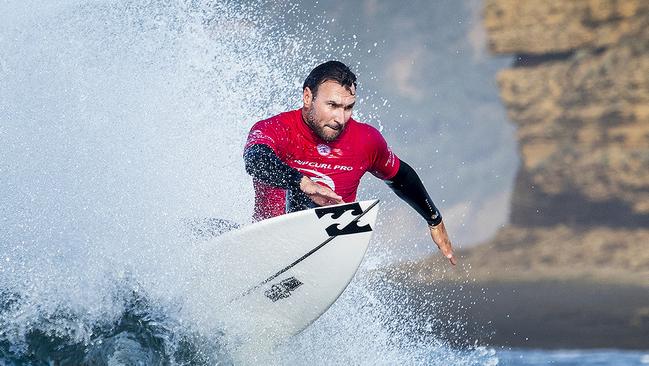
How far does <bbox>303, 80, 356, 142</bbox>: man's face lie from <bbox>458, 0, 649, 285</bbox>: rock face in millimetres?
8615

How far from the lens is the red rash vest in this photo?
14.9 ft

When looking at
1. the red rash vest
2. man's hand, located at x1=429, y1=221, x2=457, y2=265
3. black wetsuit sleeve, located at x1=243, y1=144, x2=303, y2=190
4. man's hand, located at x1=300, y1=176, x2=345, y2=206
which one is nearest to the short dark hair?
the red rash vest

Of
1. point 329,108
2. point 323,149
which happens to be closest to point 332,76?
point 329,108

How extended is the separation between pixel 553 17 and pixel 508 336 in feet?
15.8

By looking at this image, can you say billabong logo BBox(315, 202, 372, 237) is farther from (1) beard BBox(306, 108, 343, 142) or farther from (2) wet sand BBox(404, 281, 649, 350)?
(2) wet sand BBox(404, 281, 649, 350)

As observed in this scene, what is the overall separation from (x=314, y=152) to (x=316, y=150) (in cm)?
1

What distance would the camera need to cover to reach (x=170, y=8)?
717cm

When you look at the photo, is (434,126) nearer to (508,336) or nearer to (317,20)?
(317,20)

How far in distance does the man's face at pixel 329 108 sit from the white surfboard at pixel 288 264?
0.42 metres

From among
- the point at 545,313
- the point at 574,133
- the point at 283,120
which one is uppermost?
the point at 283,120

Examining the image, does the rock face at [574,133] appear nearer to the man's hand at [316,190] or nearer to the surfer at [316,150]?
the surfer at [316,150]

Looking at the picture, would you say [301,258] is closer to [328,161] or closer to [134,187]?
[328,161]

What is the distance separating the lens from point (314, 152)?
4.57 m

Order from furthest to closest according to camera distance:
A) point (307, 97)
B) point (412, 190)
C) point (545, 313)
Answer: point (545, 313) → point (412, 190) → point (307, 97)
